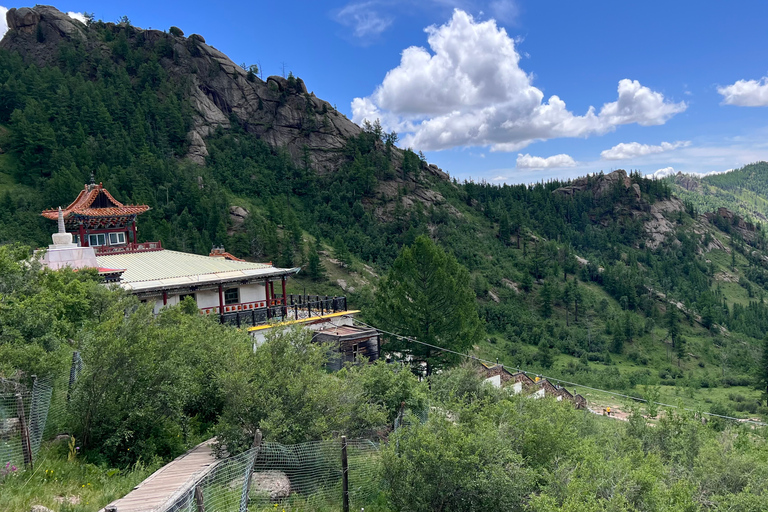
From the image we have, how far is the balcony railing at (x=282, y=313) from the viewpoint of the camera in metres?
23.6

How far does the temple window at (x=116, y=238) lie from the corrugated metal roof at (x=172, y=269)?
2.11 meters

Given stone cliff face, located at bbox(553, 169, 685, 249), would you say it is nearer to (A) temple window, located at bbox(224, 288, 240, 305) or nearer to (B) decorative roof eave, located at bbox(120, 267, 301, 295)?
(B) decorative roof eave, located at bbox(120, 267, 301, 295)

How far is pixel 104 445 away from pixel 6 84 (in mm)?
81299

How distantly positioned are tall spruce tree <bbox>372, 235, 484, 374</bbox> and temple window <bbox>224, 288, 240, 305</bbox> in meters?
8.03

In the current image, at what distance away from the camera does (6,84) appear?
69500 millimetres

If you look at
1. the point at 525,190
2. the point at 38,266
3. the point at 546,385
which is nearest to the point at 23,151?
the point at 38,266

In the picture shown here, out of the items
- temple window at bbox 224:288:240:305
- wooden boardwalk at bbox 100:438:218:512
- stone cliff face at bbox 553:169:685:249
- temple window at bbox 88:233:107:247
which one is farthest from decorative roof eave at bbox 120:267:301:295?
stone cliff face at bbox 553:169:685:249

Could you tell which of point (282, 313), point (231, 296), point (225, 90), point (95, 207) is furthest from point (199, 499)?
point (225, 90)

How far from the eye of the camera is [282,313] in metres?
25.3

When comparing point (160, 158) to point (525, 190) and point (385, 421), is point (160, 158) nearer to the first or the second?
point (385, 421)

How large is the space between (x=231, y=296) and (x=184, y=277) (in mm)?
3002

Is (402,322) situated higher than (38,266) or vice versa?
(38,266)

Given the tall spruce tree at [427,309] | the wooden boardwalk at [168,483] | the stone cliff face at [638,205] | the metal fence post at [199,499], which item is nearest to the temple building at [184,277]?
the tall spruce tree at [427,309]

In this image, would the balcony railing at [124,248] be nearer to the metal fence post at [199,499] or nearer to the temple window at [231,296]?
the temple window at [231,296]
